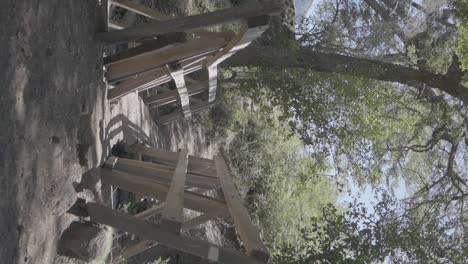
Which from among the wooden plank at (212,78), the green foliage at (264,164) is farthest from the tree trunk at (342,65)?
the green foliage at (264,164)

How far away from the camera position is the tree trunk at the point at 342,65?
9.80 m

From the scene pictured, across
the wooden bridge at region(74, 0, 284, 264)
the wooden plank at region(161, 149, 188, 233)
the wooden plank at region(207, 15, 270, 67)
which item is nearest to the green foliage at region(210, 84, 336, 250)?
the wooden bridge at region(74, 0, 284, 264)

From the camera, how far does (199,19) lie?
5.47m

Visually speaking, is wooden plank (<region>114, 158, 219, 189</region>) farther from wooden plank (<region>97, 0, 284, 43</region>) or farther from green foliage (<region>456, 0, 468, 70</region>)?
green foliage (<region>456, 0, 468, 70</region>)

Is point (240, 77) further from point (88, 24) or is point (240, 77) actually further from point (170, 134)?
point (88, 24)

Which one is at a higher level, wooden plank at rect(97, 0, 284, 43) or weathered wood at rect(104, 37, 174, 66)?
wooden plank at rect(97, 0, 284, 43)

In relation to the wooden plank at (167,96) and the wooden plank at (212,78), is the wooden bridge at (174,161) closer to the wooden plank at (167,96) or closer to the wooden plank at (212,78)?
the wooden plank at (212,78)

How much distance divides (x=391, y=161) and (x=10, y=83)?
10.5 meters

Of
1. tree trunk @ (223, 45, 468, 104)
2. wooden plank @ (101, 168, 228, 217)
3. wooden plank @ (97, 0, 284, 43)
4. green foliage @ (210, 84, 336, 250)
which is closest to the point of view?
wooden plank @ (97, 0, 284, 43)

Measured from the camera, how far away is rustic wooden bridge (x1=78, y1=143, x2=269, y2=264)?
189 inches

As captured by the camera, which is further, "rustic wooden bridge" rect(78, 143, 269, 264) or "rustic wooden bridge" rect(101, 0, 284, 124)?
"rustic wooden bridge" rect(101, 0, 284, 124)

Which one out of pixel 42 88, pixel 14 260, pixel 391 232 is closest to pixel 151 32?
pixel 42 88

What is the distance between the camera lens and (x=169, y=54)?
6215 mm

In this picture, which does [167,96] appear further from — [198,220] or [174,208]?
[174,208]
